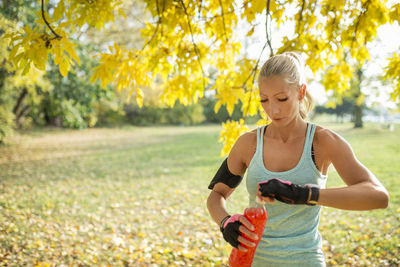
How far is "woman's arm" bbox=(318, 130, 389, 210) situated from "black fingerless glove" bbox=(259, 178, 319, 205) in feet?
0.12

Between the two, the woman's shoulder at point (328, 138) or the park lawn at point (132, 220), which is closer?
the woman's shoulder at point (328, 138)

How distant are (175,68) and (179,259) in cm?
255

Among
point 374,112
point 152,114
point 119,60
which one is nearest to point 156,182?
point 119,60

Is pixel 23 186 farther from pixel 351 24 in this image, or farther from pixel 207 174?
pixel 351 24

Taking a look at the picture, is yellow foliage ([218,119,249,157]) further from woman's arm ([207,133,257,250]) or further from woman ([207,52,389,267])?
woman ([207,52,389,267])

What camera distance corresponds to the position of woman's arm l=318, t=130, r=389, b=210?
52.0 inches

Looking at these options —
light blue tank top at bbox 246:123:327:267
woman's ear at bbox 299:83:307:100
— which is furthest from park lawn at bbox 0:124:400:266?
woman's ear at bbox 299:83:307:100

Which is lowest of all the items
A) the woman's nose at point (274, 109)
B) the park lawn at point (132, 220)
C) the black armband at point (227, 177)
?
the park lawn at point (132, 220)

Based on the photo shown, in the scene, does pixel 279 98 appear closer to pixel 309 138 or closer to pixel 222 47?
pixel 309 138

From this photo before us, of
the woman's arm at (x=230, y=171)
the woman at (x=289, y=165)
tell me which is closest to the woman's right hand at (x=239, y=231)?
the woman at (x=289, y=165)

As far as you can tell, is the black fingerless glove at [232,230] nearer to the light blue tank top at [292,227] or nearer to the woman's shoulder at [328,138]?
the light blue tank top at [292,227]

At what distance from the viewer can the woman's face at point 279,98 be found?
155 cm

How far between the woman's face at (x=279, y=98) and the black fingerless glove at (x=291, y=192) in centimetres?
38

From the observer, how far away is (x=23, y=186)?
8.07m
